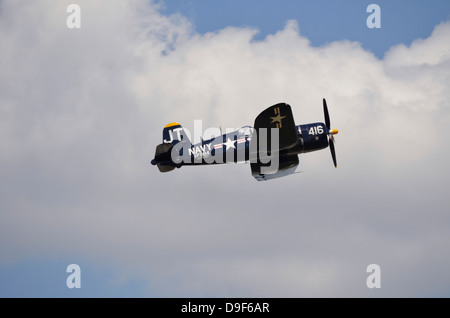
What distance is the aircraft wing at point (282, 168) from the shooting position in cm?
3186

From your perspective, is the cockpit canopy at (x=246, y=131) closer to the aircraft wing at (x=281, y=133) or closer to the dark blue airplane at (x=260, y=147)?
the dark blue airplane at (x=260, y=147)

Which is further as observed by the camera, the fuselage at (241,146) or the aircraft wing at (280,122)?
the fuselage at (241,146)

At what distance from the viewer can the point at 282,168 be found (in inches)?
1268

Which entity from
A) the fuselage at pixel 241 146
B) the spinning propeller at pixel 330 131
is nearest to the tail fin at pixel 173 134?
the fuselage at pixel 241 146

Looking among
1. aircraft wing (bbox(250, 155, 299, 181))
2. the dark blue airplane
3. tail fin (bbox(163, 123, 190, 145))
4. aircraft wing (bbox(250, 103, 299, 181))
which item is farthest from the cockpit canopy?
tail fin (bbox(163, 123, 190, 145))

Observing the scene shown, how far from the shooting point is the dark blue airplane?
29703 mm

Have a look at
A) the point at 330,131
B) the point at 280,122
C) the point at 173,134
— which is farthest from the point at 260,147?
the point at 173,134

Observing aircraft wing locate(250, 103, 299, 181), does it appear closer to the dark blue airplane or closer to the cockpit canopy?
the dark blue airplane

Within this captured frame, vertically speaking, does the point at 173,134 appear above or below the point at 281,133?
above

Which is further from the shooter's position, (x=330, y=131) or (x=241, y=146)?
(x=330, y=131)

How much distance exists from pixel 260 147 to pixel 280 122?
76.7 inches

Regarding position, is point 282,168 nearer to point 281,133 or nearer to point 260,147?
point 260,147

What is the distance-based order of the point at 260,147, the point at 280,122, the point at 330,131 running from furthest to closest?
the point at 330,131 → the point at 260,147 → the point at 280,122
